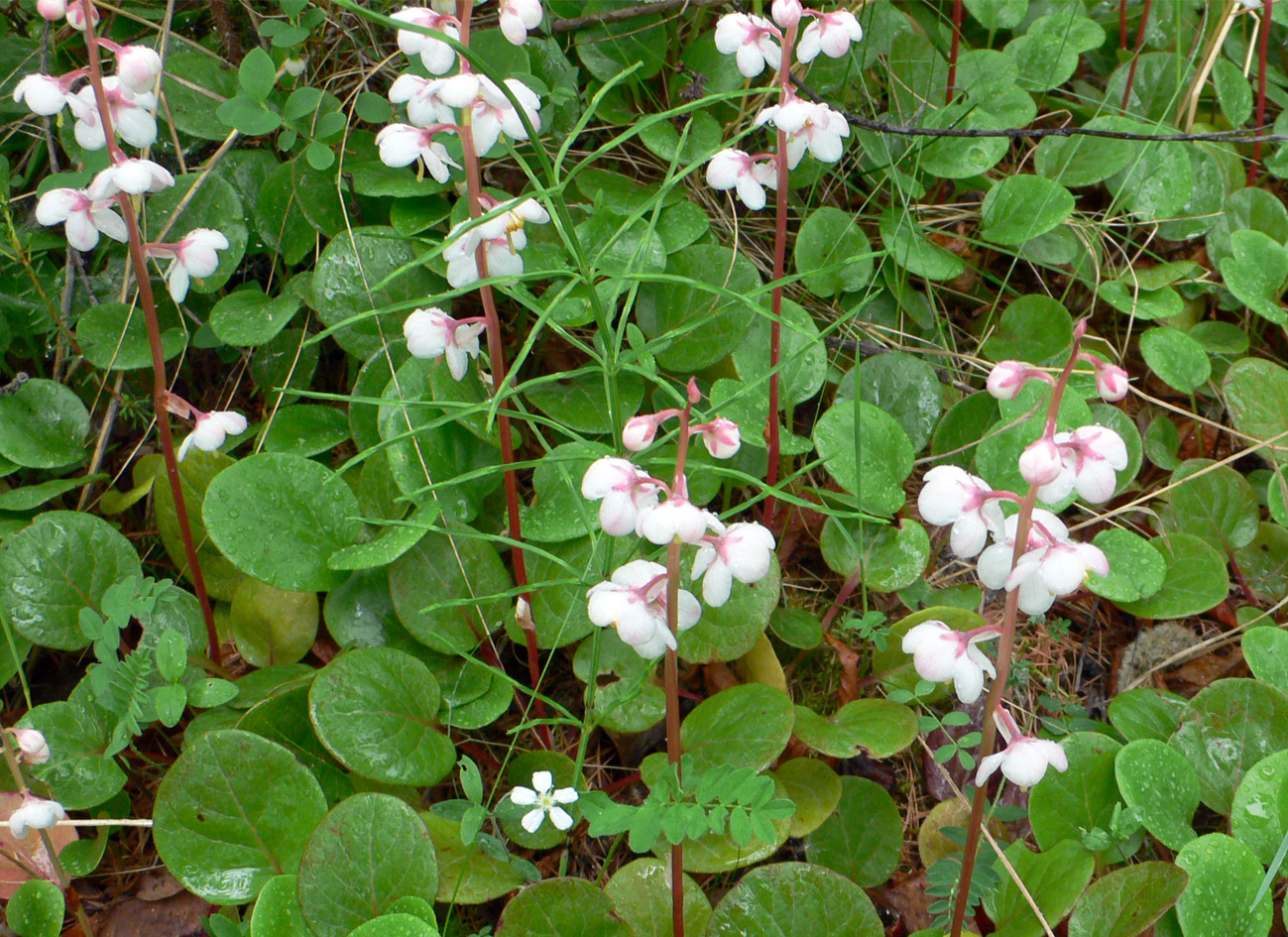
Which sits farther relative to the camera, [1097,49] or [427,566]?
[1097,49]

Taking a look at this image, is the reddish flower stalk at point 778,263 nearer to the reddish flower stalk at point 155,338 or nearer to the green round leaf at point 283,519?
the green round leaf at point 283,519

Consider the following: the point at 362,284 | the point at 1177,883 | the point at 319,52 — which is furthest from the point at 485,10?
the point at 1177,883

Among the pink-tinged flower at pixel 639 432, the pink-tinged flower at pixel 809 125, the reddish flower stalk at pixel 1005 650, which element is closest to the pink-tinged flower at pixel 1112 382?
the reddish flower stalk at pixel 1005 650

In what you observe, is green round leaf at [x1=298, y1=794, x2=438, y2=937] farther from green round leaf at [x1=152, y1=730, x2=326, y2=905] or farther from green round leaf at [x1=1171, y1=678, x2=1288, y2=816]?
green round leaf at [x1=1171, y1=678, x2=1288, y2=816]

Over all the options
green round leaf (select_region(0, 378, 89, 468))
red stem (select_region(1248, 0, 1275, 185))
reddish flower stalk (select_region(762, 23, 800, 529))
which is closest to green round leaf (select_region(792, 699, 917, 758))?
reddish flower stalk (select_region(762, 23, 800, 529))

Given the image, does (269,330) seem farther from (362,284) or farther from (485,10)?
(485,10)

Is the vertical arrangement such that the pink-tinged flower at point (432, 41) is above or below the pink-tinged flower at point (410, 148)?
above
